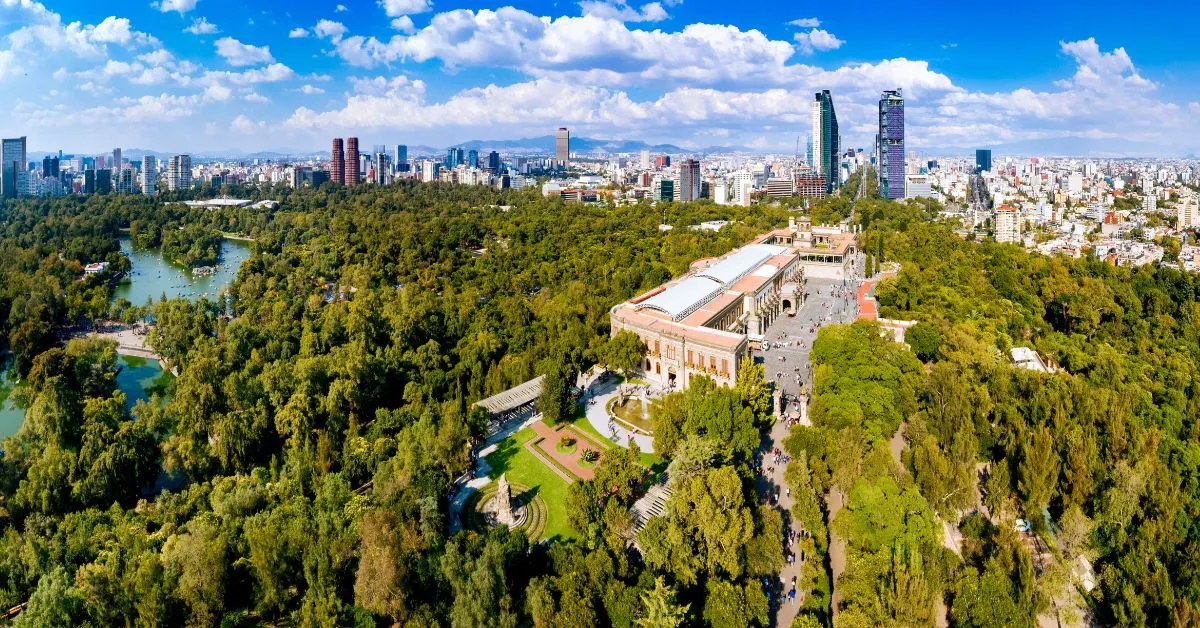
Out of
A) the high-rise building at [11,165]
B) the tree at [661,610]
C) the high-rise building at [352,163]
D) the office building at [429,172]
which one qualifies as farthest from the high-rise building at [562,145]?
the tree at [661,610]

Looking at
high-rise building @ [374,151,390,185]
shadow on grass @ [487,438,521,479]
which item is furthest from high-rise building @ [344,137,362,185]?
shadow on grass @ [487,438,521,479]

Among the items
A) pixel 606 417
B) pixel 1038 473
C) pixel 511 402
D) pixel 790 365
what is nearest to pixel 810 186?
pixel 790 365

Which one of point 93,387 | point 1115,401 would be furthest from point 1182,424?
point 93,387

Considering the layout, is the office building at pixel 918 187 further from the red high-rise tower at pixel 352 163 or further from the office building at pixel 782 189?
the red high-rise tower at pixel 352 163

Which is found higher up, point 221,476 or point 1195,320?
point 1195,320

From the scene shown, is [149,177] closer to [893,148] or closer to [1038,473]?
[893,148]

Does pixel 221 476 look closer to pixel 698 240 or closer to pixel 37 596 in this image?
pixel 37 596
